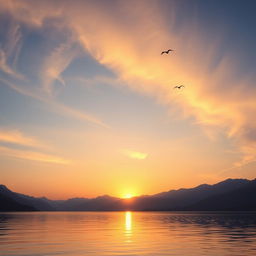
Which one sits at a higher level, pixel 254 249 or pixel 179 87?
pixel 179 87

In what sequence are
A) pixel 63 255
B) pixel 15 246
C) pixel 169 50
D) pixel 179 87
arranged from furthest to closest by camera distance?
pixel 179 87 < pixel 169 50 < pixel 15 246 < pixel 63 255

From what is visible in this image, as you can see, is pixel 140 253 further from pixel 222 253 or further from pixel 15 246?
pixel 15 246

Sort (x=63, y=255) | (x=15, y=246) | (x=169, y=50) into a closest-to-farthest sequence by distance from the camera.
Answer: (x=63, y=255) → (x=15, y=246) → (x=169, y=50)

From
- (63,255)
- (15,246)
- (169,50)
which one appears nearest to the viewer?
(63,255)

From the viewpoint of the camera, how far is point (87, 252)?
39312 millimetres

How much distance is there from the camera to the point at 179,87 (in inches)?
2965

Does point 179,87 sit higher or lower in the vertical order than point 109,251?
higher

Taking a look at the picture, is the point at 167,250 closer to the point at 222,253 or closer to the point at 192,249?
the point at 192,249

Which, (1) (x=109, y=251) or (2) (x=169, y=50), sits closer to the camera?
(1) (x=109, y=251)

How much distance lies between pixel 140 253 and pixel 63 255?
836 cm

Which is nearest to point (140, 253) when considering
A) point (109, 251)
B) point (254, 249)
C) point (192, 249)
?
point (109, 251)

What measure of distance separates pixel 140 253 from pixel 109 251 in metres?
4.12

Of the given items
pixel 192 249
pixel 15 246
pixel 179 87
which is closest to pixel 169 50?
pixel 179 87

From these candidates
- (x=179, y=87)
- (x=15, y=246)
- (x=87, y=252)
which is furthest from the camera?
(x=179, y=87)
